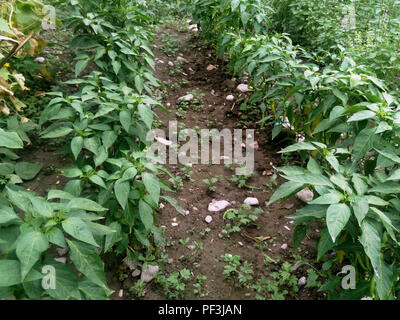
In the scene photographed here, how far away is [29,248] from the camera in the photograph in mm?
1175

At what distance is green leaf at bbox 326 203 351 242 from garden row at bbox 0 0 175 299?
0.76 meters

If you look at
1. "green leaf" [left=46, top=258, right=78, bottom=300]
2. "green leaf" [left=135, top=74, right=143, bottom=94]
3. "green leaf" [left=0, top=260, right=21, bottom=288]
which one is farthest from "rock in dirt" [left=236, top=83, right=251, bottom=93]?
"green leaf" [left=0, top=260, right=21, bottom=288]

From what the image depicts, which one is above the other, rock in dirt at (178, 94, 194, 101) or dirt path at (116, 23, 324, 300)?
rock in dirt at (178, 94, 194, 101)

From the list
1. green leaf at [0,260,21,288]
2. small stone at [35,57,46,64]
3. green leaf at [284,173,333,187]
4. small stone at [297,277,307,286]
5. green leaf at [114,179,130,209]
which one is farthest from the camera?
small stone at [35,57,46,64]

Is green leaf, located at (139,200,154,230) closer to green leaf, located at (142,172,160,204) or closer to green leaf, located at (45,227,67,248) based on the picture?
green leaf, located at (142,172,160,204)

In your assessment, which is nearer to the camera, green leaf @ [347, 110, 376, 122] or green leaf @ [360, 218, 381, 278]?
green leaf @ [360, 218, 381, 278]

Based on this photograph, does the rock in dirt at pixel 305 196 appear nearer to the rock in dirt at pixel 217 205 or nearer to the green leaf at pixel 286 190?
the rock in dirt at pixel 217 205

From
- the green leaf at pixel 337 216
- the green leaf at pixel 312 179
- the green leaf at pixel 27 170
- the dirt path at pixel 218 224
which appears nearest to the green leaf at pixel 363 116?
the green leaf at pixel 312 179

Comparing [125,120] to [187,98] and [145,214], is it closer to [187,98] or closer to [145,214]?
[145,214]

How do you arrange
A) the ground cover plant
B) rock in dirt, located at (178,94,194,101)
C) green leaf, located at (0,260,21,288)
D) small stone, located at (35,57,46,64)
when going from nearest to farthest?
green leaf, located at (0,260,21,288) < the ground cover plant < small stone, located at (35,57,46,64) < rock in dirt, located at (178,94,194,101)

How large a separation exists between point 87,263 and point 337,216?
93 cm

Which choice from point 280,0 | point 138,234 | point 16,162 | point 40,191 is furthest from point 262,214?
point 280,0

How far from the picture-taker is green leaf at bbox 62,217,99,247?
1.28 metres

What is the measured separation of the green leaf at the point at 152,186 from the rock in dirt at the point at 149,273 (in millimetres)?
512
